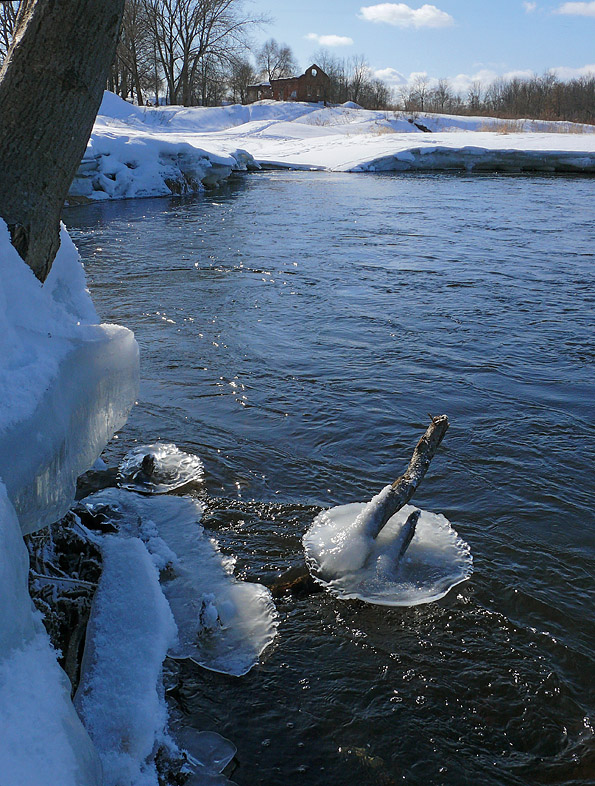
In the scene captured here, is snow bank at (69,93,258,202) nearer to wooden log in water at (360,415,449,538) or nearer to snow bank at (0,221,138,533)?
wooden log in water at (360,415,449,538)

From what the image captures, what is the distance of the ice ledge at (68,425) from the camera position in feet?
6.11

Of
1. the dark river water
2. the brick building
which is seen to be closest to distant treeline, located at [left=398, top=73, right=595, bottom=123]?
the brick building

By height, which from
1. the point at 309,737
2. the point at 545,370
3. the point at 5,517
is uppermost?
the point at 5,517

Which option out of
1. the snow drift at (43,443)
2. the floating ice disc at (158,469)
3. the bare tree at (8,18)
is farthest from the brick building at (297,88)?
the snow drift at (43,443)

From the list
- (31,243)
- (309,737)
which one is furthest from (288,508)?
(31,243)

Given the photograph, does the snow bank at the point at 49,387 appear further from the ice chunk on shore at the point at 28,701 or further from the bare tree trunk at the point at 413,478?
the bare tree trunk at the point at 413,478

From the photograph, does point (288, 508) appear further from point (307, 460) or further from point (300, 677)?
point (300, 677)

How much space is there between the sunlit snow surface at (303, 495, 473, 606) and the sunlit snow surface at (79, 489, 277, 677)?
1.14 ft

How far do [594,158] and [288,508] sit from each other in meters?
22.8

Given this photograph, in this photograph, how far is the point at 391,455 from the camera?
4.29 m

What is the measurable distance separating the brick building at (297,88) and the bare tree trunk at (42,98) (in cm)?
5571

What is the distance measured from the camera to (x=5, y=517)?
1474 mm

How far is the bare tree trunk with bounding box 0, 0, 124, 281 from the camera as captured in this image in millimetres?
2301

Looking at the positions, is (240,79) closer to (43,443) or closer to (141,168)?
(141,168)
